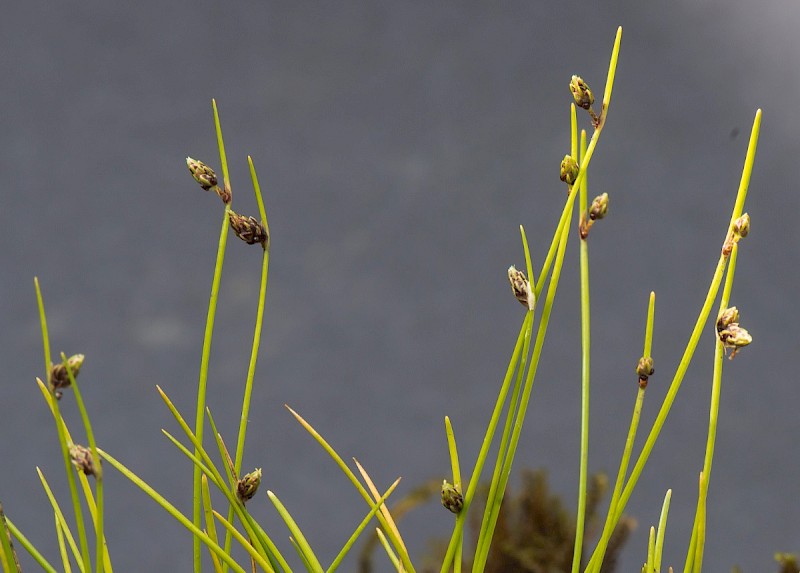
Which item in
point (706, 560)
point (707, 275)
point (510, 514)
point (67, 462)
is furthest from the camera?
point (707, 275)

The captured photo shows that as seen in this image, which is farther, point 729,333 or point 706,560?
point 706,560

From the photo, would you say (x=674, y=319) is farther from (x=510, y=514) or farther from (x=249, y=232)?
(x=249, y=232)

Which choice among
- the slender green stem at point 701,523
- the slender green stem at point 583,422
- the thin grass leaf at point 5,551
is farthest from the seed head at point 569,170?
the thin grass leaf at point 5,551

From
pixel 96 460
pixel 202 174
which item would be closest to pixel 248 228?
pixel 202 174

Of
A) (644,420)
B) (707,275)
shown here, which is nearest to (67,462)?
(644,420)

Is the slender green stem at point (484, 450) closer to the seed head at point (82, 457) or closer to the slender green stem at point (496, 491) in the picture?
the slender green stem at point (496, 491)

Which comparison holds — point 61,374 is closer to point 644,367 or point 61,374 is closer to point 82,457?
point 82,457
